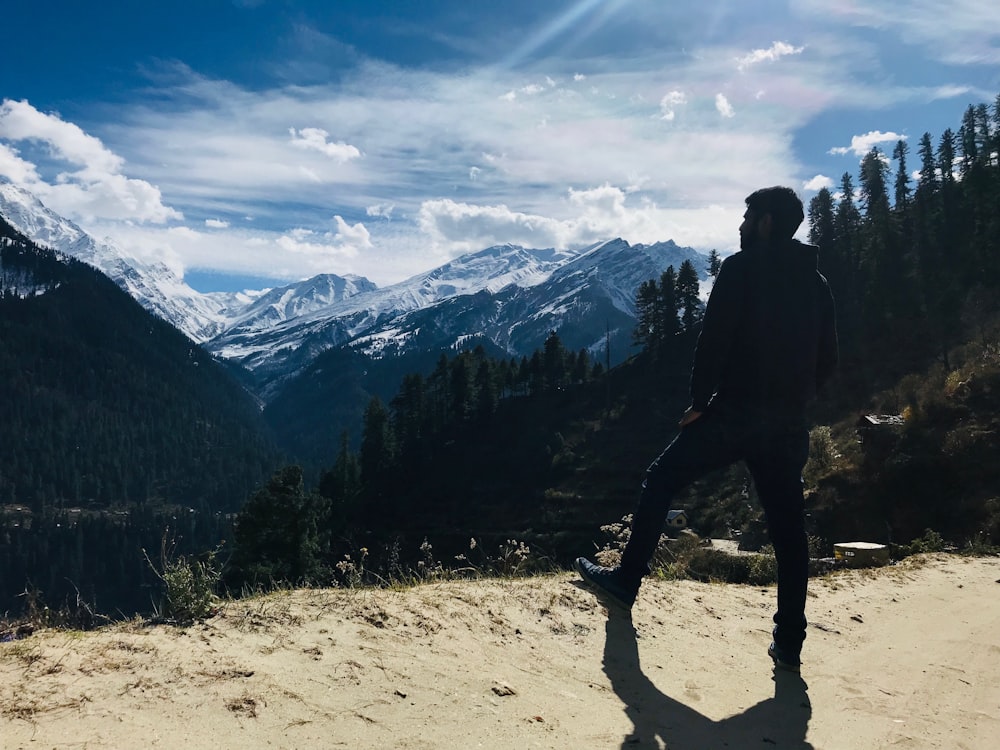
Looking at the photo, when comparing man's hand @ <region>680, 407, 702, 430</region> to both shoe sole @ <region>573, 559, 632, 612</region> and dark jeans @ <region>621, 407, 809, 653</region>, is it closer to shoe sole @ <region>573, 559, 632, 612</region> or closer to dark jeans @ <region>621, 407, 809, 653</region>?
dark jeans @ <region>621, 407, 809, 653</region>

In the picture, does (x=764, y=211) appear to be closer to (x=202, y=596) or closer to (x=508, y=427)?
(x=202, y=596)

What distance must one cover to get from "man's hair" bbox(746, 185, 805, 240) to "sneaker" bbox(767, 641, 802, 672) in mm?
2932

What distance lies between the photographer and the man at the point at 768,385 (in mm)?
4062

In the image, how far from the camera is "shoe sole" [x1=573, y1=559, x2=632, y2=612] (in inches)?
184

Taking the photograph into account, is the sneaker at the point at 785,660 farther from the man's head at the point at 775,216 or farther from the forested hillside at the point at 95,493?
the forested hillside at the point at 95,493

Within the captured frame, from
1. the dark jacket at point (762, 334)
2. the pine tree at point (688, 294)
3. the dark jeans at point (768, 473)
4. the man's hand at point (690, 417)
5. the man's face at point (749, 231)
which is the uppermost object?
the pine tree at point (688, 294)

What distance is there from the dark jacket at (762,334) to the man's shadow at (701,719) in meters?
1.81

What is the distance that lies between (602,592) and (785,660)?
4.63 ft

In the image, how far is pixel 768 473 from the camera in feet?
13.5

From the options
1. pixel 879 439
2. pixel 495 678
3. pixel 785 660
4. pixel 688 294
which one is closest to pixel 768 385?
pixel 785 660

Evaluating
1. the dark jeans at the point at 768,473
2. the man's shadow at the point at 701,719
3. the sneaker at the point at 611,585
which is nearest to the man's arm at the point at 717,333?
the dark jeans at the point at 768,473

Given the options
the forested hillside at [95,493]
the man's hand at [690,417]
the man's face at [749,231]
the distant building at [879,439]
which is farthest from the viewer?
the forested hillside at [95,493]

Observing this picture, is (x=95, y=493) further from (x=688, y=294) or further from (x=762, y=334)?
(x=762, y=334)

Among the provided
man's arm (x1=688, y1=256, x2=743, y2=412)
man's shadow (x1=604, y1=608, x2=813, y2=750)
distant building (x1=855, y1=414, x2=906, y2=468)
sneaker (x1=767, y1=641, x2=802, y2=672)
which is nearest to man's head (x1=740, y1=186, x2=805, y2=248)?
man's arm (x1=688, y1=256, x2=743, y2=412)
